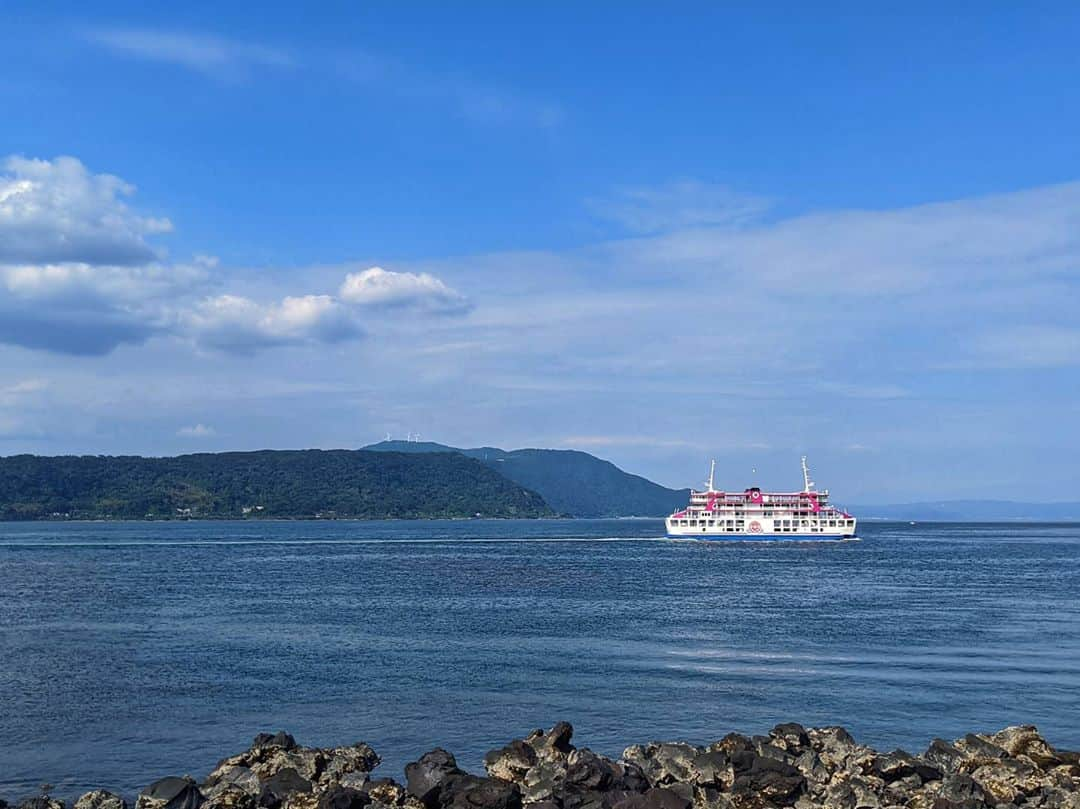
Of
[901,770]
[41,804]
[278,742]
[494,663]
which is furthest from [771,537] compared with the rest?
[41,804]

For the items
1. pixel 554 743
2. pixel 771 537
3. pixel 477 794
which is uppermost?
pixel 771 537

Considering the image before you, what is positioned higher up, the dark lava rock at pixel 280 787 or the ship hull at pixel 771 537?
the ship hull at pixel 771 537

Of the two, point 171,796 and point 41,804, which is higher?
point 171,796

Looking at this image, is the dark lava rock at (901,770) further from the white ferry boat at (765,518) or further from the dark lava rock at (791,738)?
the white ferry boat at (765,518)

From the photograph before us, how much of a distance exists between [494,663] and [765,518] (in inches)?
4903

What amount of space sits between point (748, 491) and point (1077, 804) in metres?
144

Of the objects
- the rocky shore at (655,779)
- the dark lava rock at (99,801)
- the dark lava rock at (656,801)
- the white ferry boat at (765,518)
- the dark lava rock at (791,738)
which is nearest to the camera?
the dark lava rock at (656,801)

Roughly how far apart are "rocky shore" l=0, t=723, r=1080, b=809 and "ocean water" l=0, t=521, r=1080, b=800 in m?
3.14

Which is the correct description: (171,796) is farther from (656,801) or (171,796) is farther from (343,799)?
(656,801)

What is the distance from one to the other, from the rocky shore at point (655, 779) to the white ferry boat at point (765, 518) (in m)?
138

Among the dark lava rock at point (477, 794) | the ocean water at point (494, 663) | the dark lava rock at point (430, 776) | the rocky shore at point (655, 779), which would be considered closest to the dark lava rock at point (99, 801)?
the rocky shore at point (655, 779)

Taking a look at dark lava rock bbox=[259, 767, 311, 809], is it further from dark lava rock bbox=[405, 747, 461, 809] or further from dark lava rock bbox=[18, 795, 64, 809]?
dark lava rock bbox=[18, 795, 64, 809]

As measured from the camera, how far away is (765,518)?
16512 centimetres

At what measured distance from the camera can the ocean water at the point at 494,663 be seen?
1315 inches
